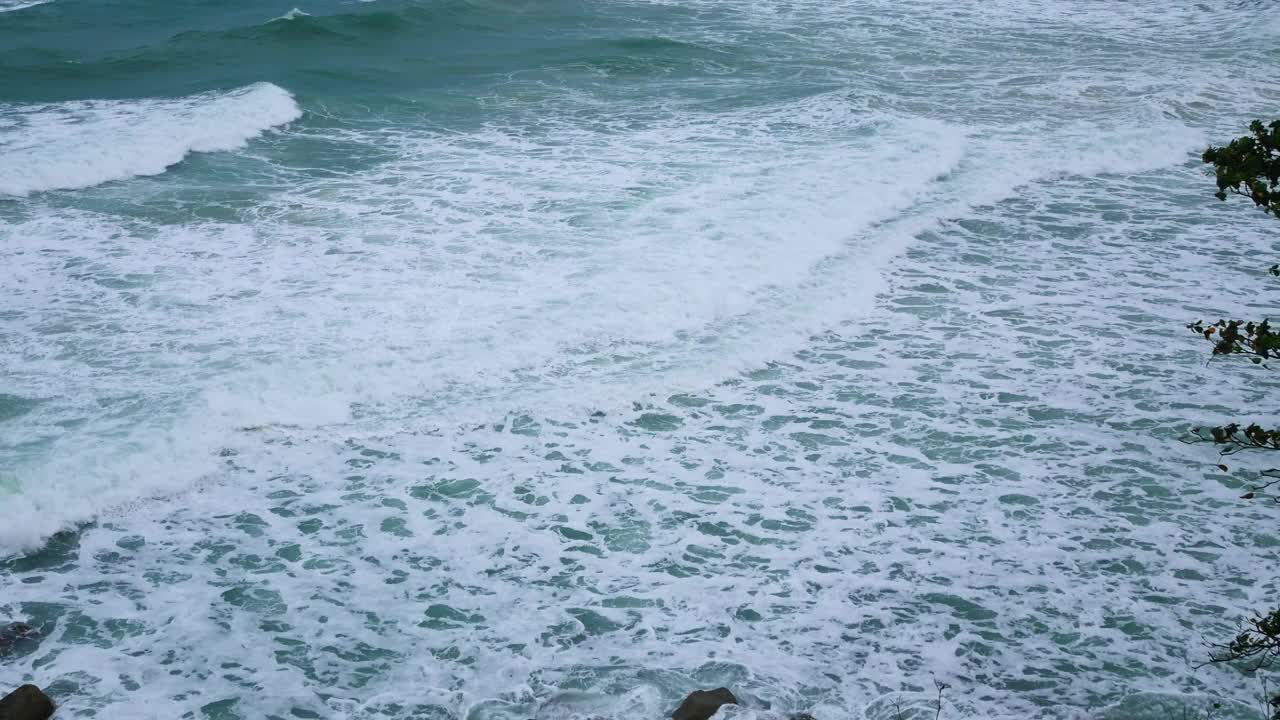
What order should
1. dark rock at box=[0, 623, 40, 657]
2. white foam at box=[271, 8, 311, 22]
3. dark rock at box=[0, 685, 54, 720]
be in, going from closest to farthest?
1. dark rock at box=[0, 685, 54, 720]
2. dark rock at box=[0, 623, 40, 657]
3. white foam at box=[271, 8, 311, 22]

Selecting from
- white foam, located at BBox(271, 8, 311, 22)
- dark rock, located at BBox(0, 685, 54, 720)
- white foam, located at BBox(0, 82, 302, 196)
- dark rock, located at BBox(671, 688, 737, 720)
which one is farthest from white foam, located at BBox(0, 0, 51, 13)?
dark rock, located at BBox(671, 688, 737, 720)

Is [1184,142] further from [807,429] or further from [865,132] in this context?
[807,429]

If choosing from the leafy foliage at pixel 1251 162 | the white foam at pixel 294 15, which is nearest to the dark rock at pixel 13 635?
the leafy foliage at pixel 1251 162

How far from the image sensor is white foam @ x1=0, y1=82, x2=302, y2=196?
642 inches

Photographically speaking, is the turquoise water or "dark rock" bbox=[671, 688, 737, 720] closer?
"dark rock" bbox=[671, 688, 737, 720]

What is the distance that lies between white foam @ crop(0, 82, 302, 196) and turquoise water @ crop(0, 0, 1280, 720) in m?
0.11

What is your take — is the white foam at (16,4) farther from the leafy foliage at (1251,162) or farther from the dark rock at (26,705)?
the leafy foliage at (1251,162)

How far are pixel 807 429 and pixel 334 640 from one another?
14.8 feet

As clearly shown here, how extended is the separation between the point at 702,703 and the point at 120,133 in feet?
53.6

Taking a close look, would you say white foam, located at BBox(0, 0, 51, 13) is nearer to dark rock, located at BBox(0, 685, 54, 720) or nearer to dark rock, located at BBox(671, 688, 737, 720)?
dark rock, located at BBox(0, 685, 54, 720)

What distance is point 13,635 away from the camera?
6.97 metres

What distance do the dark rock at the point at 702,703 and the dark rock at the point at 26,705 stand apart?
11.9 ft

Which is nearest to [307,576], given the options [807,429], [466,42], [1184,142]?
[807,429]

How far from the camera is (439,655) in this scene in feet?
22.6
